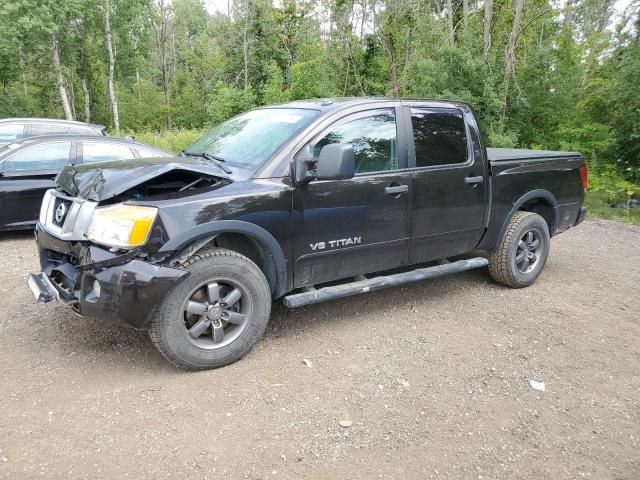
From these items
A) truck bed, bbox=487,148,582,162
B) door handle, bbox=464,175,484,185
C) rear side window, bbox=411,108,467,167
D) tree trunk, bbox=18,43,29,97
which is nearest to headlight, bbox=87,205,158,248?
rear side window, bbox=411,108,467,167

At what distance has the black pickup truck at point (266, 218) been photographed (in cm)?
298

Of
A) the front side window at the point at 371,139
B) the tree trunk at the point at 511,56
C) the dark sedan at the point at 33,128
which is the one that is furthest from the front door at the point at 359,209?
the tree trunk at the point at 511,56

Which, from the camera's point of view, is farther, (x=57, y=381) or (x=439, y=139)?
(x=439, y=139)

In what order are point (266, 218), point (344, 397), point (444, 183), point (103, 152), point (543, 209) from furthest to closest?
point (103, 152), point (543, 209), point (444, 183), point (266, 218), point (344, 397)

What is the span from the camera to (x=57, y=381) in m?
3.11

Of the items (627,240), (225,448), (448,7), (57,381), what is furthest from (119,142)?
(448,7)

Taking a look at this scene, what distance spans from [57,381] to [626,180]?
1266 centimetres

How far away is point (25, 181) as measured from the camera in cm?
643

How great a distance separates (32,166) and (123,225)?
4.67 metres

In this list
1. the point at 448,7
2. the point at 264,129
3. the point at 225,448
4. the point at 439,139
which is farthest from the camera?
the point at 448,7

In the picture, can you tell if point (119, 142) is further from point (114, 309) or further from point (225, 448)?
point (225, 448)

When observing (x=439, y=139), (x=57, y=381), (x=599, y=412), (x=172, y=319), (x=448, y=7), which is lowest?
(x=599, y=412)

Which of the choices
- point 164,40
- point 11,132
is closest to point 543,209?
point 11,132

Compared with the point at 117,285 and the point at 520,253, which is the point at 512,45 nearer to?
the point at 520,253
